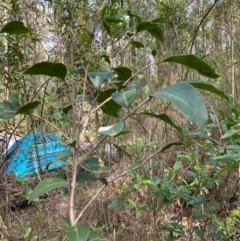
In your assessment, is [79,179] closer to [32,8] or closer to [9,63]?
[9,63]

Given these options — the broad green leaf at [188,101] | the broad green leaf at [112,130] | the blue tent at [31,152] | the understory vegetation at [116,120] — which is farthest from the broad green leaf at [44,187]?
the blue tent at [31,152]

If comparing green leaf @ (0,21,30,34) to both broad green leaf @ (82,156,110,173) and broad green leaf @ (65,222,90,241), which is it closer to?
broad green leaf @ (82,156,110,173)

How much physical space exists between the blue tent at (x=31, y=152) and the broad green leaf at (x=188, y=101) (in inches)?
63.6

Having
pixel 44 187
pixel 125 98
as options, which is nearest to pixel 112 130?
pixel 125 98

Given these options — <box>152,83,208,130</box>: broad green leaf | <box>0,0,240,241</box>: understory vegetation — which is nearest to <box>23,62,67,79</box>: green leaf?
<box>0,0,240,241</box>: understory vegetation

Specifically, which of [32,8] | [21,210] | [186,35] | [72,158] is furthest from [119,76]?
[186,35]

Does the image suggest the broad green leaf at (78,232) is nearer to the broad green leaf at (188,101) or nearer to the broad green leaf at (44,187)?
the broad green leaf at (44,187)

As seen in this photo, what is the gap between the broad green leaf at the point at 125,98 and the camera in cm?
54

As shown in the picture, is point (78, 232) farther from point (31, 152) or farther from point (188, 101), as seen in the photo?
point (31, 152)

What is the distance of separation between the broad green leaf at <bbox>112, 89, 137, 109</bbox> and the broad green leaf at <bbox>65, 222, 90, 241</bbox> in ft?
0.82

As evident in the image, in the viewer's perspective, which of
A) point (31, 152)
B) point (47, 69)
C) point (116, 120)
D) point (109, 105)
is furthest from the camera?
point (116, 120)

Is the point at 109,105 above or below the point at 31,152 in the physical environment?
above

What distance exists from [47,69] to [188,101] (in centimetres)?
31

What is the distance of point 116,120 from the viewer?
2.33 meters
